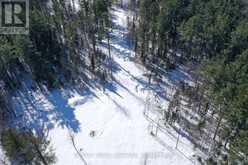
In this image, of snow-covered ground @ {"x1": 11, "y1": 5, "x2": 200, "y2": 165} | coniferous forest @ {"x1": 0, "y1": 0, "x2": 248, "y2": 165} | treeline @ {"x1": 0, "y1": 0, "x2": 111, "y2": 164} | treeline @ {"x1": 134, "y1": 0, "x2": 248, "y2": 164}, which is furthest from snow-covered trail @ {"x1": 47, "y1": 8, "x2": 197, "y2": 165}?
treeline @ {"x1": 134, "y1": 0, "x2": 248, "y2": 164}

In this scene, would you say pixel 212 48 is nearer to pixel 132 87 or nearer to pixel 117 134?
pixel 132 87

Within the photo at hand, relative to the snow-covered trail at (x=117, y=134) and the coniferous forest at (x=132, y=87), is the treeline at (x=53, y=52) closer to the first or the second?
the coniferous forest at (x=132, y=87)

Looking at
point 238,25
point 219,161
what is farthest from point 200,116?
point 238,25

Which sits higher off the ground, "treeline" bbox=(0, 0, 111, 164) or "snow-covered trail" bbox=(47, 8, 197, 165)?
"treeline" bbox=(0, 0, 111, 164)

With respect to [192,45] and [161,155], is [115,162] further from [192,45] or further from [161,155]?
[192,45]

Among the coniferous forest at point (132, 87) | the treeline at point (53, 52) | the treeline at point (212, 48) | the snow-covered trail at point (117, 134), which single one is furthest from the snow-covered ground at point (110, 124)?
the treeline at point (212, 48)

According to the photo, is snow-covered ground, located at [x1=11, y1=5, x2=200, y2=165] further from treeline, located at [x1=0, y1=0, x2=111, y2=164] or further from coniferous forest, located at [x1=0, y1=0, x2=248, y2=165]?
treeline, located at [x1=0, y1=0, x2=111, y2=164]
